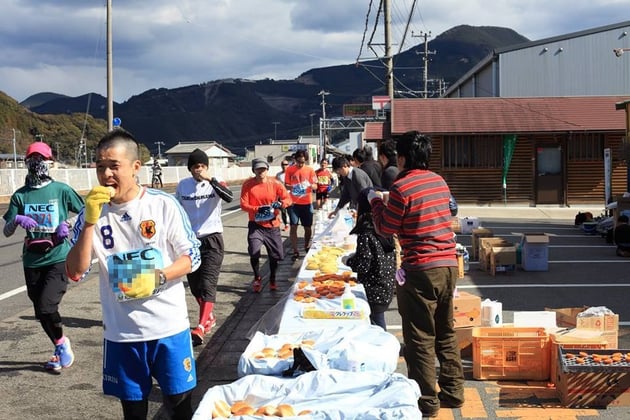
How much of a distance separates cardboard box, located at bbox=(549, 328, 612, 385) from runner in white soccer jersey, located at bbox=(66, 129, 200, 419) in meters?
3.33

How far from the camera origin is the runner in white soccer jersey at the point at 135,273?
11.3 feet

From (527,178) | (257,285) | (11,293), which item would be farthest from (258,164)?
(527,178)

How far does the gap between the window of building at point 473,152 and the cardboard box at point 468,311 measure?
60.2 feet

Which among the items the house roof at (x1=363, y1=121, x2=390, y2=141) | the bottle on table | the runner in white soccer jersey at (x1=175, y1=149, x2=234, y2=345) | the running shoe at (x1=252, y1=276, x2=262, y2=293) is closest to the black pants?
the runner in white soccer jersey at (x1=175, y1=149, x2=234, y2=345)

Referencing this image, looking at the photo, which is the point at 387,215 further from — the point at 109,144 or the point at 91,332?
the point at 91,332

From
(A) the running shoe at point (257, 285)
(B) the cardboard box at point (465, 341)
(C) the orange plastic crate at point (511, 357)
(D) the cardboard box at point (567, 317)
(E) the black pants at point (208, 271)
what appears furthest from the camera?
(A) the running shoe at point (257, 285)

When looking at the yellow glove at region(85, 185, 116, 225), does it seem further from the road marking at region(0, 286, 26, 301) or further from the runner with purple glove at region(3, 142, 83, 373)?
the road marking at region(0, 286, 26, 301)

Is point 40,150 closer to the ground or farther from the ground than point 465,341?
farther from the ground

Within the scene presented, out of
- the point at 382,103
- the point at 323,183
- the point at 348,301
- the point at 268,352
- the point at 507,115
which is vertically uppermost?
the point at 382,103

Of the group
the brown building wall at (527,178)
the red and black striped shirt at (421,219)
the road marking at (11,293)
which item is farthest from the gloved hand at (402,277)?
the brown building wall at (527,178)

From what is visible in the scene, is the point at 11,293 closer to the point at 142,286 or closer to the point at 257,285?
the point at 257,285

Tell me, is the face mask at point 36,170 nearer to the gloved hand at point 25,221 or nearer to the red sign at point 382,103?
the gloved hand at point 25,221

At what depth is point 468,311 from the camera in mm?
6863

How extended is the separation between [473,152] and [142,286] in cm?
2259
